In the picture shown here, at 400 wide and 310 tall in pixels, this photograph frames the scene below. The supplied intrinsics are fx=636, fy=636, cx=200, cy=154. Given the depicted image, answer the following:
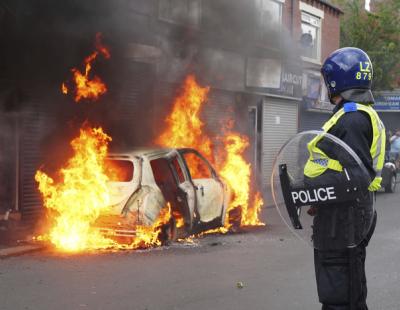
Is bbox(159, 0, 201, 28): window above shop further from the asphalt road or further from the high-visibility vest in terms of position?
the high-visibility vest

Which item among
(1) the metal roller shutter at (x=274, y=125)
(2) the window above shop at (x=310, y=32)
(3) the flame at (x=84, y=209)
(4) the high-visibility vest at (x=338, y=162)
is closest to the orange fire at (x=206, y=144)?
(3) the flame at (x=84, y=209)

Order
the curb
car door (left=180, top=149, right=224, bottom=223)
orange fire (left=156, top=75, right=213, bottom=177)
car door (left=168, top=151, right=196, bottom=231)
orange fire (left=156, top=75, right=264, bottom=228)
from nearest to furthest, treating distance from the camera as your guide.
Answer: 1. the curb
2. car door (left=168, top=151, right=196, bottom=231)
3. car door (left=180, top=149, right=224, bottom=223)
4. orange fire (left=156, top=75, right=264, bottom=228)
5. orange fire (left=156, top=75, right=213, bottom=177)

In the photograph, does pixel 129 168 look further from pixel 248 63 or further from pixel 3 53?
pixel 248 63

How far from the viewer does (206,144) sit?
11.4m

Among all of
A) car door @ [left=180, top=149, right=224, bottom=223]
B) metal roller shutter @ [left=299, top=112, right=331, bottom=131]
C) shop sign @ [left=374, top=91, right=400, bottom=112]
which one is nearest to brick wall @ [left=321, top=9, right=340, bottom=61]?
metal roller shutter @ [left=299, top=112, right=331, bottom=131]

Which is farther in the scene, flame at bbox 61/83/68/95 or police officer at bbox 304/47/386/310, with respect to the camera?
flame at bbox 61/83/68/95

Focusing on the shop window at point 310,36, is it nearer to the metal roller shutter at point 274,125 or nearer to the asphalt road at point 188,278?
the metal roller shutter at point 274,125

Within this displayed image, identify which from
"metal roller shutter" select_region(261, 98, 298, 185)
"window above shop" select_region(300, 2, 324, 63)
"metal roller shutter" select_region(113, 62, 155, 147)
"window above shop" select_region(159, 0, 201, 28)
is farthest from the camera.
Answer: "window above shop" select_region(300, 2, 324, 63)

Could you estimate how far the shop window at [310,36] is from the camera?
20234 mm

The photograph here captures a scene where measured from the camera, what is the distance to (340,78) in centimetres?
355

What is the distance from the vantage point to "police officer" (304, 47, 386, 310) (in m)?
3.37

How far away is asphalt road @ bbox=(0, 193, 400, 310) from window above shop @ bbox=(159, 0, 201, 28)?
15.3ft

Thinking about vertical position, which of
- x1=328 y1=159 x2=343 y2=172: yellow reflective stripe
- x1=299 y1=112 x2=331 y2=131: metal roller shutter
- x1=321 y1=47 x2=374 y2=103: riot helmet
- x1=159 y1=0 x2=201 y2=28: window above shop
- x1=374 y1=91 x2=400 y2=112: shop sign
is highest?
x1=159 y1=0 x2=201 y2=28: window above shop

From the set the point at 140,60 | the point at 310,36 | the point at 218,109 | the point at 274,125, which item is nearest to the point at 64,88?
the point at 140,60
